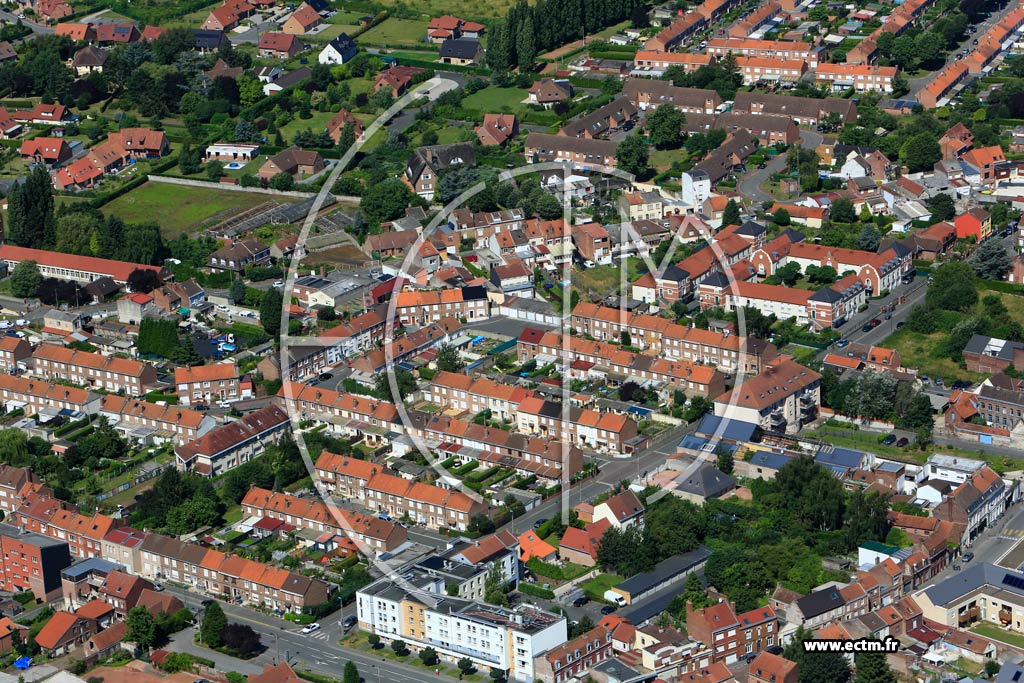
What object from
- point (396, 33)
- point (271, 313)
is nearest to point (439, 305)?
point (271, 313)

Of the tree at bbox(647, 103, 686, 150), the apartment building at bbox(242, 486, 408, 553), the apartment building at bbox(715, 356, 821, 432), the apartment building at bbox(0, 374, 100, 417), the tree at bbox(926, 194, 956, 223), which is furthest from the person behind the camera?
the tree at bbox(647, 103, 686, 150)

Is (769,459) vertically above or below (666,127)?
below

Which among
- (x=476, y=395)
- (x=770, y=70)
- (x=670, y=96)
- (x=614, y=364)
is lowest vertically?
(x=476, y=395)

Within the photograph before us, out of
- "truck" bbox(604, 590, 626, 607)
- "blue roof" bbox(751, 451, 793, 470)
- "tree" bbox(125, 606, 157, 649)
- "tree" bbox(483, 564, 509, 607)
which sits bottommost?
"tree" bbox(125, 606, 157, 649)

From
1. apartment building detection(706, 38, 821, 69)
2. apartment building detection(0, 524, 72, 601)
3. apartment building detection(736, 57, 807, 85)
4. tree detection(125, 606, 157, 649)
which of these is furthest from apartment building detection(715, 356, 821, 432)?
apartment building detection(706, 38, 821, 69)

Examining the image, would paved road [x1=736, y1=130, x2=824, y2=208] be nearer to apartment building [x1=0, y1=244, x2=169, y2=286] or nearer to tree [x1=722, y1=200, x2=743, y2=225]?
tree [x1=722, y1=200, x2=743, y2=225]

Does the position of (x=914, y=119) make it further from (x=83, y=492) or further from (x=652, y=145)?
(x=83, y=492)

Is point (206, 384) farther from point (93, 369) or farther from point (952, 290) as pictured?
point (952, 290)
